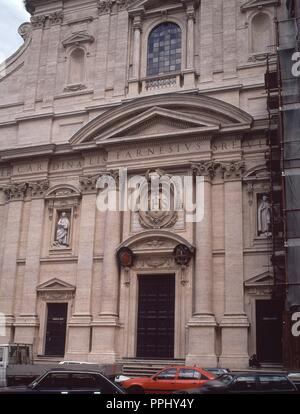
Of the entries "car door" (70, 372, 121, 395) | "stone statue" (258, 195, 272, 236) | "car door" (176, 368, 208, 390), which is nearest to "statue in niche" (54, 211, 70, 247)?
"stone statue" (258, 195, 272, 236)

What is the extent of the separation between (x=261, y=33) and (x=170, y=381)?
18263 mm

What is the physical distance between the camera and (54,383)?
12.3m

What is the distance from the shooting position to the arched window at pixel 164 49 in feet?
96.9

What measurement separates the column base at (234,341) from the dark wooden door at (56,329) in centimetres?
774

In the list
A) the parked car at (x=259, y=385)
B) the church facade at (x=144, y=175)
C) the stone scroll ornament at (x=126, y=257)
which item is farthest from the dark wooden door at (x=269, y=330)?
the parked car at (x=259, y=385)

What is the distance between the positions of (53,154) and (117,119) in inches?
154

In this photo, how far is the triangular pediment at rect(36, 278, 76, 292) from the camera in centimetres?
2714

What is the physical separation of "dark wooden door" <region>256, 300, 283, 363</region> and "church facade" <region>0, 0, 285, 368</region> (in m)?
0.05

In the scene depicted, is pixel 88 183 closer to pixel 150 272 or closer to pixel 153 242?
pixel 153 242

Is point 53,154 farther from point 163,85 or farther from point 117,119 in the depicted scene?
point 163,85

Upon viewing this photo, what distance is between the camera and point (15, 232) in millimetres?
28953

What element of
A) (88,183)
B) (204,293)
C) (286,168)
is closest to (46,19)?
(88,183)

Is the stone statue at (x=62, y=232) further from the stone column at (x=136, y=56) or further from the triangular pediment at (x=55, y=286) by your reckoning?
the stone column at (x=136, y=56)
